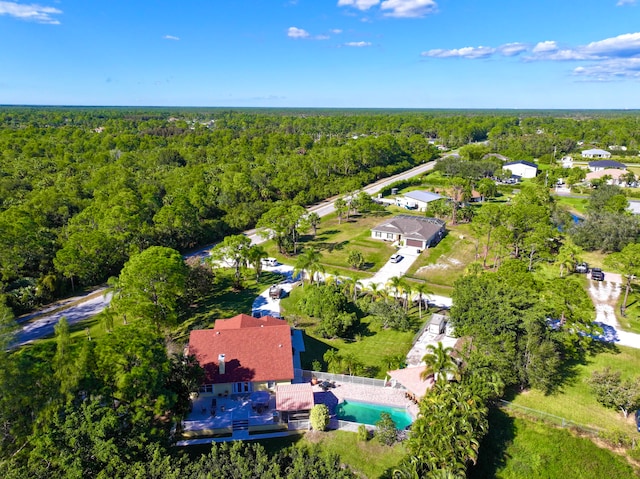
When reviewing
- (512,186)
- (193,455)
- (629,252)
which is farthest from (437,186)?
(193,455)

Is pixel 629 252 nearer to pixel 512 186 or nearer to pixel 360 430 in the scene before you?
pixel 360 430

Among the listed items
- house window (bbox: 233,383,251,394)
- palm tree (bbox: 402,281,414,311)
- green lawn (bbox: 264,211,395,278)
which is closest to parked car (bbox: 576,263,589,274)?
green lawn (bbox: 264,211,395,278)

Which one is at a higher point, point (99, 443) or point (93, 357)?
point (93, 357)

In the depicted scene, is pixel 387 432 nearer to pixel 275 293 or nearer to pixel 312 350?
pixel 312 350

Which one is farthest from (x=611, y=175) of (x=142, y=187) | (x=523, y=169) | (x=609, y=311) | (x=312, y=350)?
(x=142, y=187)

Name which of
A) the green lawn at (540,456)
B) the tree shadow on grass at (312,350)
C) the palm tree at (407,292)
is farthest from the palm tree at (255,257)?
the green lawn at (540,456)

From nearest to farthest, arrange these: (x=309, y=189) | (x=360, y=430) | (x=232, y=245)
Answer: (x=360, y=430) → (x=232, y=245) → (x=309, y=189)
